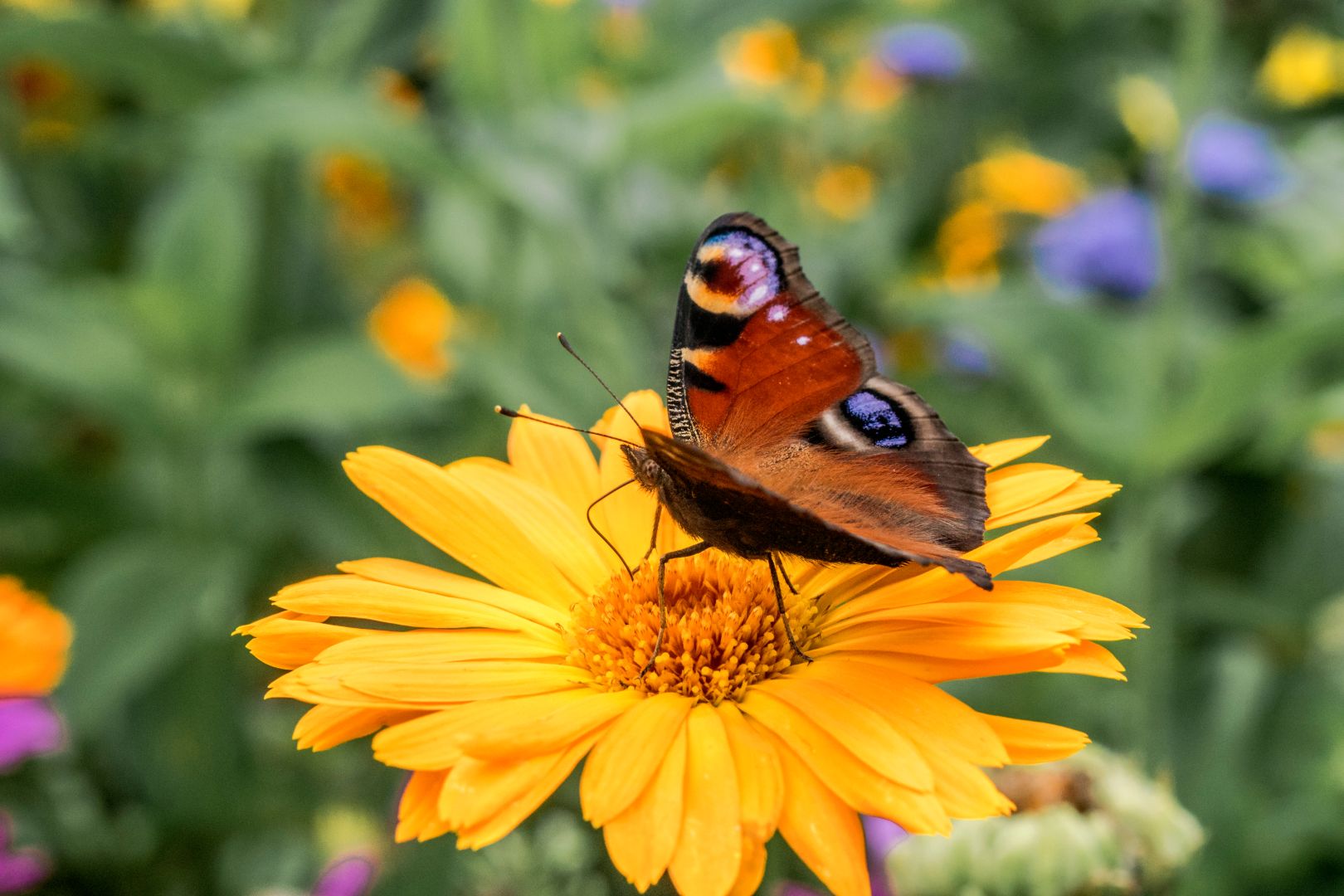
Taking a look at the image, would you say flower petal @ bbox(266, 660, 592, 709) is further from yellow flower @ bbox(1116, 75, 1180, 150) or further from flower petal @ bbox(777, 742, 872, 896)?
yellow flower @ bbox(1116, 75, 1180, 150)

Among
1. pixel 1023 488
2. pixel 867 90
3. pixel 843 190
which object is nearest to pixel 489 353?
pixel 1023 488

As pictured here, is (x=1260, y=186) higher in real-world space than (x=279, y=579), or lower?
higher

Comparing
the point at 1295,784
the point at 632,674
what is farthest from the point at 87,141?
the point at 1295,784

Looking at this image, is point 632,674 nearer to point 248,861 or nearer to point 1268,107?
point 248,861

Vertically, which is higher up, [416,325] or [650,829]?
[416,325]

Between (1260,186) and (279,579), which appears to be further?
(1260,186)

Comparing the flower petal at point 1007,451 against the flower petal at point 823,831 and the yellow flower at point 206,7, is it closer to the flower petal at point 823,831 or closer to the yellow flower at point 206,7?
the flower petal at point 823,831

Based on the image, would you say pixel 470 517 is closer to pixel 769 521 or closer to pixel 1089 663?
pixel 769 521
